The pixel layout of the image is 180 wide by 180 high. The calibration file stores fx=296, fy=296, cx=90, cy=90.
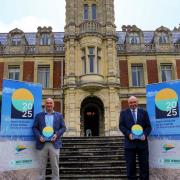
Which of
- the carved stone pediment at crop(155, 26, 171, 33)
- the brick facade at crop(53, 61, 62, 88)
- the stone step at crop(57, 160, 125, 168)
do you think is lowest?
the stone step at crop(57, 160, 125, 168)

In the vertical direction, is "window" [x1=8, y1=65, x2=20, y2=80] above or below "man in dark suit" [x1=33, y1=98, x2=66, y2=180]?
above

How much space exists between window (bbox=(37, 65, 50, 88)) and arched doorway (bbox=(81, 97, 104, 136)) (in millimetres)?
3691

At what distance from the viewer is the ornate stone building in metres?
20.9

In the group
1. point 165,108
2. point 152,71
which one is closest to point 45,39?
point 152,71

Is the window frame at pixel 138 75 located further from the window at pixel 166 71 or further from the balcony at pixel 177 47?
the balcony at pixel 177 47

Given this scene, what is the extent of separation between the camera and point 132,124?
6949 millimetres

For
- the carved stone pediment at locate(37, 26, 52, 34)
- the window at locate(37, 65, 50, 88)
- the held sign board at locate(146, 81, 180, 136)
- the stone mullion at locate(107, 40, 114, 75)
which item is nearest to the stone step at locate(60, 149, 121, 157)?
the held sign board at locate(146, 81, 180, 136)

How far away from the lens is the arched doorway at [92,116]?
880 inches

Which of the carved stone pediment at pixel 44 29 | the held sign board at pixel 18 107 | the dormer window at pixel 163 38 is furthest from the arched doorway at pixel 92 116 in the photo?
the held sign board at pixel 18 107

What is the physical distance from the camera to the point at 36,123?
7.14 meters

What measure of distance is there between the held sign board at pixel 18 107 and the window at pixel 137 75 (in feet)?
55.9

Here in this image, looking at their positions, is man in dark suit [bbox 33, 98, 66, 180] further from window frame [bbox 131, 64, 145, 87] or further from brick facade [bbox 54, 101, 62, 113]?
window frame [bbox 131, 64, 145, 87]

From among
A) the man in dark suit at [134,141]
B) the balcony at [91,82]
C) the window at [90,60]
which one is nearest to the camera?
the man in dark suit at [134,141]

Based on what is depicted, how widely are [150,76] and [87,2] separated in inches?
304
